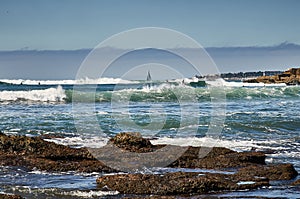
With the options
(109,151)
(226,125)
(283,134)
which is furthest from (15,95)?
(109,151)

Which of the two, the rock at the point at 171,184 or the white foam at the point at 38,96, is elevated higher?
the white foam at the point at 38,96

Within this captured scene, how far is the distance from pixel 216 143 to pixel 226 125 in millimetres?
5744

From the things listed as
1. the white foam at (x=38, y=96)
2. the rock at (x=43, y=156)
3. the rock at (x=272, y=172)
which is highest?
the white foam at (x=38, y=96)

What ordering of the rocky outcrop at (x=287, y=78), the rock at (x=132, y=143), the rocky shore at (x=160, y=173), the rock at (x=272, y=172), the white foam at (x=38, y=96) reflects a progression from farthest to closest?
the rocky outcrop at (x=287, y=78), the white foam at (x=38, y=96), the rock at (x=132, y=143), the rock at (x=272, y=172), the rocky shore at (x=160, y=173)

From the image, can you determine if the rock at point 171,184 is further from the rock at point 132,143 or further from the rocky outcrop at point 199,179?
the rock at point 132,143

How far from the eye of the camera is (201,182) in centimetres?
838

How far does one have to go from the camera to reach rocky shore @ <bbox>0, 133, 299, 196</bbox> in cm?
829

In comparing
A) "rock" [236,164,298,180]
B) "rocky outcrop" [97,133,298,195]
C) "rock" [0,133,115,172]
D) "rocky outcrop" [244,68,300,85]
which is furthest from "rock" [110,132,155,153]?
"rocky outcrop" [244,68,300,85]

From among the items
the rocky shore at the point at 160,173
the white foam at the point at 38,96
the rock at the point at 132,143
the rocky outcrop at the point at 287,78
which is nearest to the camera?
the rocky shore at the point at 160,173

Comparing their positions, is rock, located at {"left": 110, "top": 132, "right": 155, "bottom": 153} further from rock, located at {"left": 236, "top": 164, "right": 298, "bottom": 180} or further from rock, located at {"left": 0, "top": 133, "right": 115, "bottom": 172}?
rock, located at {"left": 236, "top": 164, "right": 298, "bottom": 180}

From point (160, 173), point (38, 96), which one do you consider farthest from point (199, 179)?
point (38, 96)

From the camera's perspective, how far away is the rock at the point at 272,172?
9.45 meters

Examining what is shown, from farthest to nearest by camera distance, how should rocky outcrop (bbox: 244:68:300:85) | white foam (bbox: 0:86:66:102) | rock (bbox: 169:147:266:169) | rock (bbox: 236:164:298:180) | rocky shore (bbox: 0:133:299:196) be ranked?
1. rocky outcrop (bbox: 244:68:300:85)
2. white foam (bbox: 0:86:66:102)
3. rock (bbox: 169:147:266:169)
4. rock (bbox: 236:164:298:180)
5. rocky shore (bbox: 0:133:299:196)

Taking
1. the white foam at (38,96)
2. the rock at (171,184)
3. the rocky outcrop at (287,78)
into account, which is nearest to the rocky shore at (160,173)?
the rock at (171,184)
